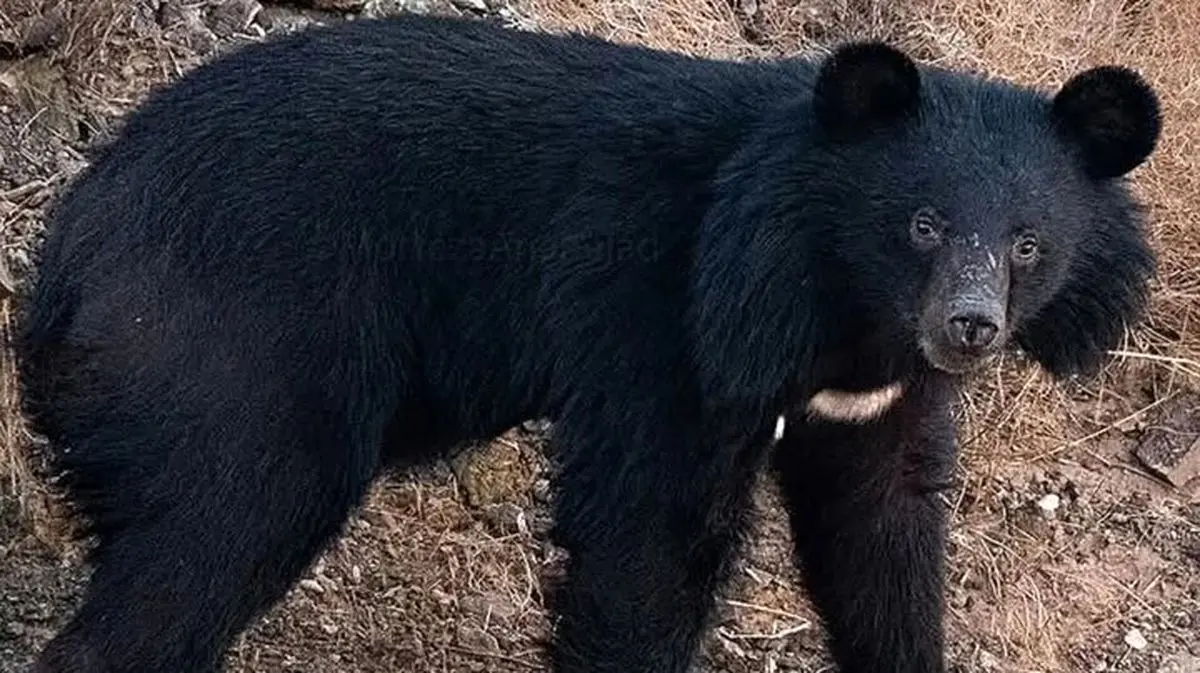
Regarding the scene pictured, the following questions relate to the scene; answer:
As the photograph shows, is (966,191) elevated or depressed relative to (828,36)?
elevated

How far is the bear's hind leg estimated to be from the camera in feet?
15.6

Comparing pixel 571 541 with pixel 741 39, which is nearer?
pixel 571 541

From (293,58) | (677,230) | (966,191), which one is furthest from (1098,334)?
(293,58)

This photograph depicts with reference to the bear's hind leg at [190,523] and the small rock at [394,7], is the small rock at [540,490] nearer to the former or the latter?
the small rock at [394,7]

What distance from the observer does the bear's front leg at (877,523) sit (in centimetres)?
510

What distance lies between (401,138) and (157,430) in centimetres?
79

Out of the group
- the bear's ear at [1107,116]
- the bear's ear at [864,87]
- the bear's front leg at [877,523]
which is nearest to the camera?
the bear's ear at [864,87]

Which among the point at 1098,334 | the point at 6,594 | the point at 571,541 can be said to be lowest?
the point at 6,594

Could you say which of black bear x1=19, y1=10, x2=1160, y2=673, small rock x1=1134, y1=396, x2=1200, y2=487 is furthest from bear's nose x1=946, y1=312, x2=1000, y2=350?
small rock x1=1134, y1=396, x2=1200, y2=487

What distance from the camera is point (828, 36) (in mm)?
8055

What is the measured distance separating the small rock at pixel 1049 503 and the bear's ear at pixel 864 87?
262 centimetres

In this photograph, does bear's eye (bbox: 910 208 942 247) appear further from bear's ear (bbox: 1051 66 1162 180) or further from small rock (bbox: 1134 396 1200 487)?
small rock (bbox: 1134 396 1200 487)

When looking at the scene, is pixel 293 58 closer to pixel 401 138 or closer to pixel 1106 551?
pixel 401 138

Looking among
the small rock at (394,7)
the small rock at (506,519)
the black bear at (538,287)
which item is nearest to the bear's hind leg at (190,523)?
the black bear at (538,287)
